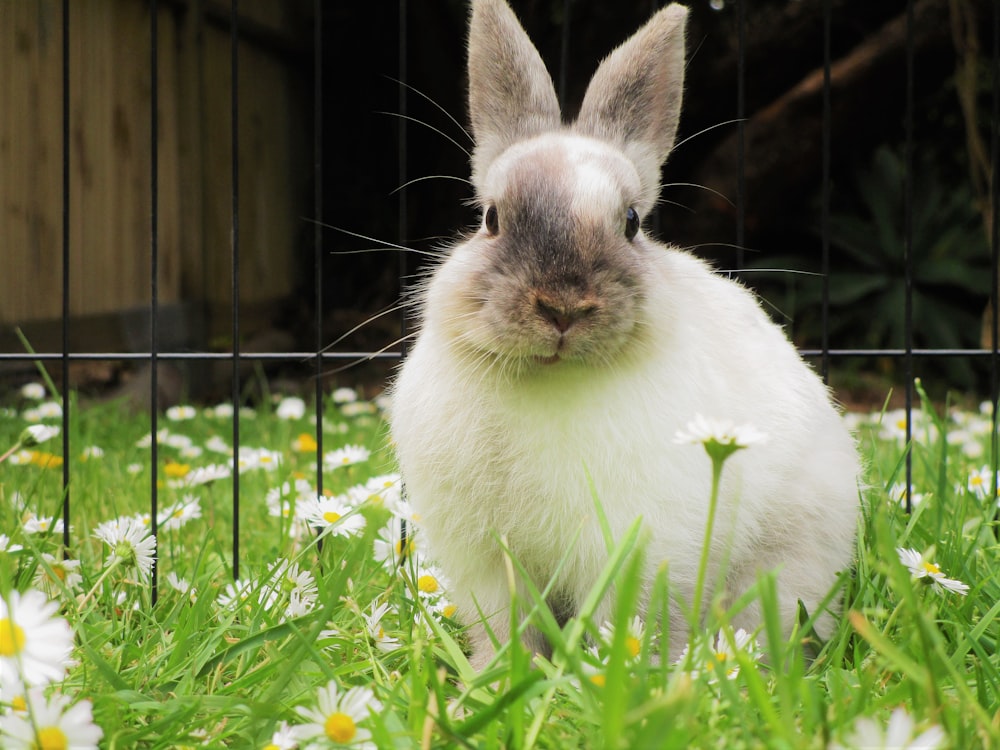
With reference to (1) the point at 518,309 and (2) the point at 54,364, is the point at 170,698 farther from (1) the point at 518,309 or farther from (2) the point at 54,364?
(2) the point at 54,364

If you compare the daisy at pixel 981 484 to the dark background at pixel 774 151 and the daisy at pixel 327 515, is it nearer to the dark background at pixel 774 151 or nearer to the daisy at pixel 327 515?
the daisy at pixel 327 515

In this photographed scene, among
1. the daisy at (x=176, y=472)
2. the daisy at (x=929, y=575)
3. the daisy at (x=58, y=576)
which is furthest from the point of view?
the daisy at (x=176, y=472)

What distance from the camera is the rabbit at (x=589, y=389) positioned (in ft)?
5.38

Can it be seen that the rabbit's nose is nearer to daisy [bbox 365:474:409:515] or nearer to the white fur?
the white fur

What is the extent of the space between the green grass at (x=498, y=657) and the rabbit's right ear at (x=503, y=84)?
825 mm

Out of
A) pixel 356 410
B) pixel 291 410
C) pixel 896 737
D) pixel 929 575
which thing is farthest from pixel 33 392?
pixel 896 737

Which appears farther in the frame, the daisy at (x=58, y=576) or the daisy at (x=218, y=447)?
the daisy at (x=218, y=447)

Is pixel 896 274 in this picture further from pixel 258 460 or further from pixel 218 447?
pixel 258 460

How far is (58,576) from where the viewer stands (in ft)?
6.30

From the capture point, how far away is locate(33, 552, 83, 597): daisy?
6.30 ft

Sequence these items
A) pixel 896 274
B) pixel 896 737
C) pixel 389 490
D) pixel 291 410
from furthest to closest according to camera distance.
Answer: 1. pixel 896 274
2. pixel 291 410
3. pixel 389 490
4. pixel 896 737

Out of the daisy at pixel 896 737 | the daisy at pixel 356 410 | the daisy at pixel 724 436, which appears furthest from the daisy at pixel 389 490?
the daisy at pixel 356 410

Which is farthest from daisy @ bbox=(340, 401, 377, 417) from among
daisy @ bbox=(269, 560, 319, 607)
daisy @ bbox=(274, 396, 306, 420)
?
daisy @ bbox=(269, 560, 319, 607)

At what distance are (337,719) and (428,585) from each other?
2.74ft
